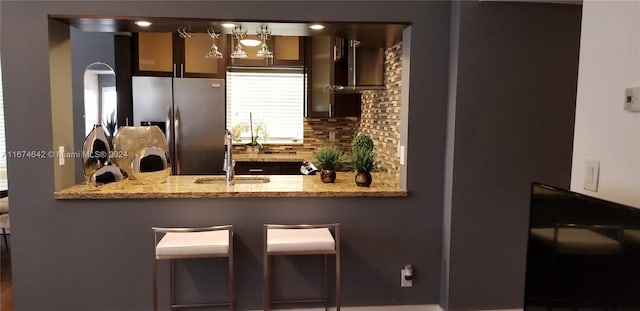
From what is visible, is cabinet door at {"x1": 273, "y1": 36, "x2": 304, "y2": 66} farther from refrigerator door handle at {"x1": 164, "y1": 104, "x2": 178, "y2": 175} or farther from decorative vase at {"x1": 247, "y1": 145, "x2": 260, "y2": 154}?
refrigerator door handle at {"x1": 164, "y1": 104, "x2": 178, "y2": 175}

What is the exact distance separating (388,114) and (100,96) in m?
3.20

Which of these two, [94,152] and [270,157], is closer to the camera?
[94,152]

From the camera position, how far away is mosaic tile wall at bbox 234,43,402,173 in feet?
12.0

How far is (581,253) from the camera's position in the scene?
1.37m

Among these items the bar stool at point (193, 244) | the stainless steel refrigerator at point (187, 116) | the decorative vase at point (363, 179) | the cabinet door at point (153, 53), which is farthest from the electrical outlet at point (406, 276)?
the cabinet door at point (153, 53)

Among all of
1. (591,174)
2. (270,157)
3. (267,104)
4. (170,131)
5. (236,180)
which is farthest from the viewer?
(267,104)

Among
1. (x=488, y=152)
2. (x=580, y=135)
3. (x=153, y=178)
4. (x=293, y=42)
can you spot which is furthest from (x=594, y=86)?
(x=293, y=42)

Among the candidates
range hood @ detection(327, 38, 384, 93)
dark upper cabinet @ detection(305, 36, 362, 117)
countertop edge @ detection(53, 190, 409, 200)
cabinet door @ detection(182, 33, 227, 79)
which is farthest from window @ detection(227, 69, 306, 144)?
countertop edge @ detection(53, 190, 409, 200)

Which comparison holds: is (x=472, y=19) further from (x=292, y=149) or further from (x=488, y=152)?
(x=292, y=149)

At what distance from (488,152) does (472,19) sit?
84cm

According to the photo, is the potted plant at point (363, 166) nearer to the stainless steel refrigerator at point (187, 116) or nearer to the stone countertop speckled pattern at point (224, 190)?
the stone countertop speckled pattern at point (224, 190)

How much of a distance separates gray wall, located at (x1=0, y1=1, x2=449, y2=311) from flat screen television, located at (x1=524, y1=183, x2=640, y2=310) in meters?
1.39

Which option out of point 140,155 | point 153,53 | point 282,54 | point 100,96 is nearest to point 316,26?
point 140,155

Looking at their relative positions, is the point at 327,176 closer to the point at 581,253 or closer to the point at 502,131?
the point at 502,131
